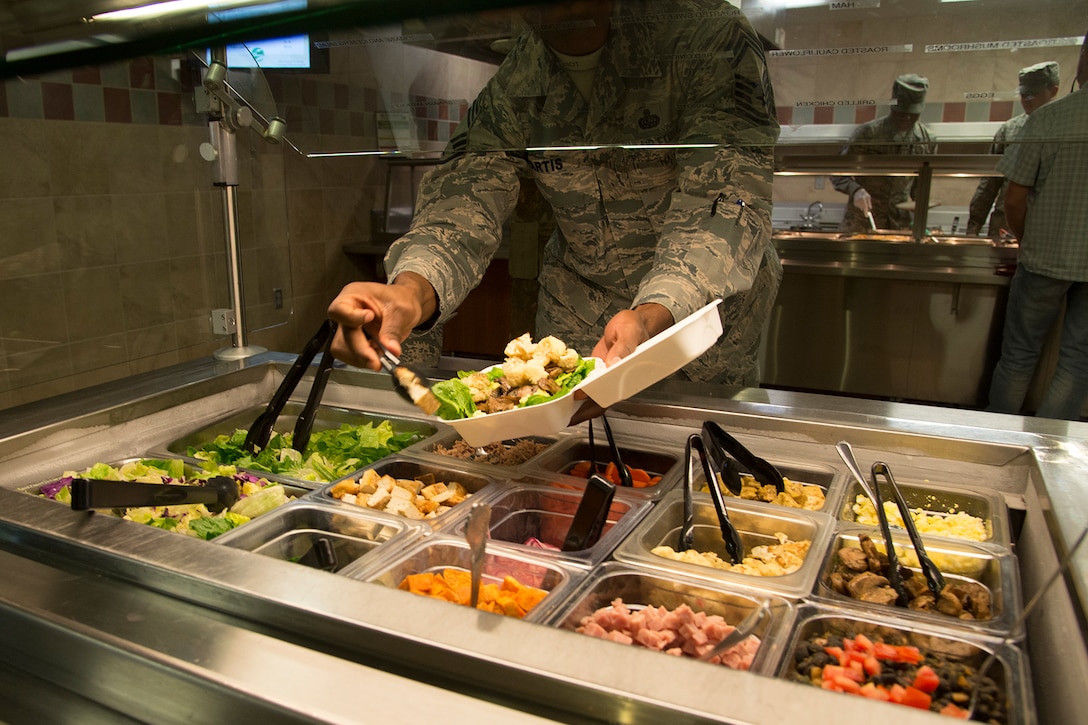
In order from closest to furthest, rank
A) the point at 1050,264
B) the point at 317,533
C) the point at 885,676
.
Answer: the point at 885,676 < the point at 317,533 < the point at 1050,264

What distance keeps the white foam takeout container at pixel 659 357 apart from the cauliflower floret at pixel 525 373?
133 millimetres

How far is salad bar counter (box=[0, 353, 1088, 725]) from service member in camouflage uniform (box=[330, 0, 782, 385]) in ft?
0.85

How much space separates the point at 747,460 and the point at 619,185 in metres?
0.89

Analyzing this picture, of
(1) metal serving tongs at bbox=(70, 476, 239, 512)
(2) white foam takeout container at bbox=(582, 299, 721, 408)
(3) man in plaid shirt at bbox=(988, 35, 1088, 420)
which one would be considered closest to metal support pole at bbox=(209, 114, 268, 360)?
(1) metal serving tongs at bbox=(70, 476, 239, 512)

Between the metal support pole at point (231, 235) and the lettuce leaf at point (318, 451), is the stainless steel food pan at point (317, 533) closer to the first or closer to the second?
the lettuce leaf at point (318, 451)

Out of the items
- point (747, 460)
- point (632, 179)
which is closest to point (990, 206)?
point (632, 179)

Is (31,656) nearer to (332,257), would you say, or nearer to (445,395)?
(445,395)

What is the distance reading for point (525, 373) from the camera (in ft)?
4.53

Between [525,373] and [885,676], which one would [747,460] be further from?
[885,676]

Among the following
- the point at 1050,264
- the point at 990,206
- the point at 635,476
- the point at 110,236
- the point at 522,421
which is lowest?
the point at 635,476

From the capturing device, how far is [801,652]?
0.92 m

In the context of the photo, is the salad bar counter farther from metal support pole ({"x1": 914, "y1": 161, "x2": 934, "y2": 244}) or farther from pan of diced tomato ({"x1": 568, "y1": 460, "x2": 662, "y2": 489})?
metal support pole ({"x1": 914, "y1": 161, "x2": 934, "y2": 244})

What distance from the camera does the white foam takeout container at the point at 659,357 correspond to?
1.16 metres

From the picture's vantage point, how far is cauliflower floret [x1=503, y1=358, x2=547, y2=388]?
1372 mm
